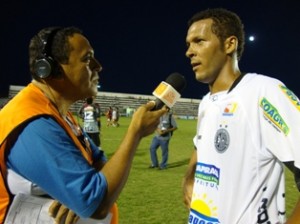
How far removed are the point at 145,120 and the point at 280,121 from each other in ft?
2.55

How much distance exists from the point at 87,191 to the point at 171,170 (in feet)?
34.4

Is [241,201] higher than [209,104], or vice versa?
[209,104]

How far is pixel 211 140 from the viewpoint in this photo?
2572mm

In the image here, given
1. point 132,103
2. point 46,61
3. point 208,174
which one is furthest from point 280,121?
point 132,103

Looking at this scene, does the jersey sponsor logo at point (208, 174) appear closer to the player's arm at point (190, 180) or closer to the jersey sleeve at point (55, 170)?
the player's arm at point (190, 180)

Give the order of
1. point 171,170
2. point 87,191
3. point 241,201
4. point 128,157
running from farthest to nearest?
point 171,170 → point 241,201 → point 128,157 → point 87,191

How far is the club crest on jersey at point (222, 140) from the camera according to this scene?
8.03 feet

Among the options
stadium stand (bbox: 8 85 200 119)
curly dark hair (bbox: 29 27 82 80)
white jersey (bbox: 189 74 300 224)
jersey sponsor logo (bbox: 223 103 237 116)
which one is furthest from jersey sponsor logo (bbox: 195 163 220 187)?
stadium stand (bbox: 8 85 200 119)

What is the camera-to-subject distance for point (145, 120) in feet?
7.09

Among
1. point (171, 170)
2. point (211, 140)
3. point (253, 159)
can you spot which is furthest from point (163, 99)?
point (171, 170)

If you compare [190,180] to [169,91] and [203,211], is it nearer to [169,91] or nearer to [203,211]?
[203,211]

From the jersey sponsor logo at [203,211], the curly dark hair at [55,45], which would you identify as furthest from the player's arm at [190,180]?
the curly dark hair at [55,45]

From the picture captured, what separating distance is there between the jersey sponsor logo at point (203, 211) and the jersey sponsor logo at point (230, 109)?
58 centimetres

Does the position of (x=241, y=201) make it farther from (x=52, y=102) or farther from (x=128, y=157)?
(x=52, y=102)
